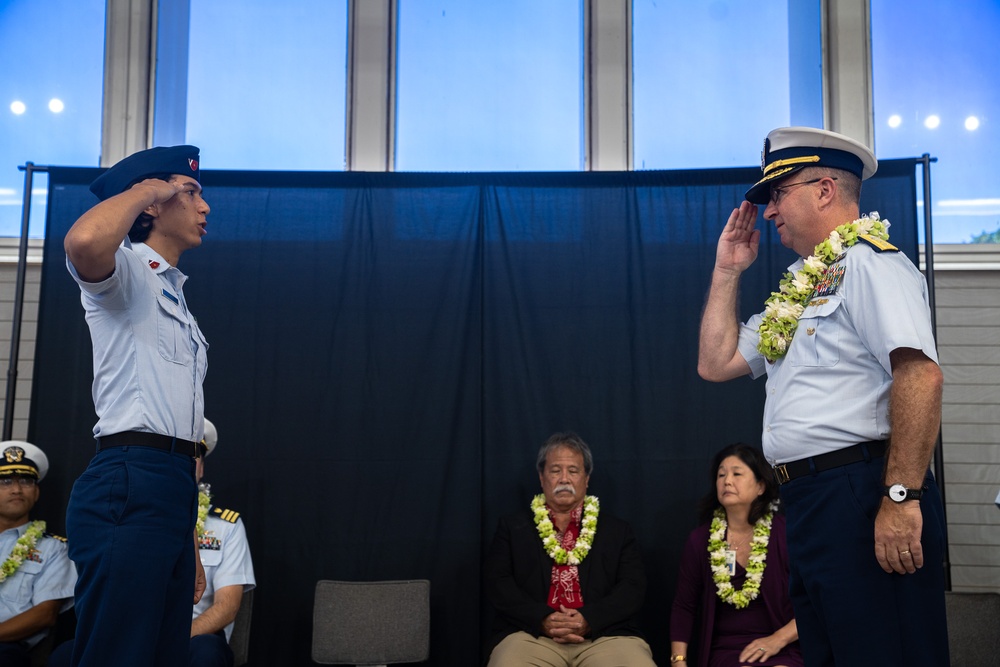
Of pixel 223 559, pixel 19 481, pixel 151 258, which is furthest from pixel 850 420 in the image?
pixel 19 481

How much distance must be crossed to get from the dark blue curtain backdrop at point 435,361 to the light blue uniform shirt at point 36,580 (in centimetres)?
31

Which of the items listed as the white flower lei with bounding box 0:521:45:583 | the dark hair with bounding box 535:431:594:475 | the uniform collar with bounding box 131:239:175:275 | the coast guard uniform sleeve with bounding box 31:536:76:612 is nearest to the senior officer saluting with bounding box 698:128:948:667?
the uniform collar with bounding box 131:239:175:275

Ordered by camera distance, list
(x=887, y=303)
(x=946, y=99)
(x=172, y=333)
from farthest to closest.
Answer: (x=946, y=99)
(x=172, y=333)
(x=887, y=303)

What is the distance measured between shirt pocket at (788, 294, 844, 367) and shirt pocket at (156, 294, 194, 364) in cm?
142

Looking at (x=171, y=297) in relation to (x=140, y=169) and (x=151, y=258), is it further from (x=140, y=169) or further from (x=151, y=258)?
(x=140, y=169)

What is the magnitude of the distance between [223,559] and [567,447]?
4.82 ft

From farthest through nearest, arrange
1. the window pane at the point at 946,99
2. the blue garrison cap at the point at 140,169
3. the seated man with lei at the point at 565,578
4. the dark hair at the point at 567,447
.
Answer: the window pane at the point at 946,99 → the dark hair at the point at 567,447 → the seated man with lei at the point at 565,578 → the blue garrison cap at the point at 140,169

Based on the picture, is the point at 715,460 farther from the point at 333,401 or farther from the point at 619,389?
the point at 333,401

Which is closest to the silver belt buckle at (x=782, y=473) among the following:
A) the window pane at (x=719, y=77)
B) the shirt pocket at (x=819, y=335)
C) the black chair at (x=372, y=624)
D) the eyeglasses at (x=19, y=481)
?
the shirt pocket at (x=819, y=335)

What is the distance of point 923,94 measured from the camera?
4797mm

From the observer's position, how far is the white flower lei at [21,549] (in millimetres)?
3666

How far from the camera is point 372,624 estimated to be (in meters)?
3.74

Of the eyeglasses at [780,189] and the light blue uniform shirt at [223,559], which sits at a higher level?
the eyeglasses at [780,189]

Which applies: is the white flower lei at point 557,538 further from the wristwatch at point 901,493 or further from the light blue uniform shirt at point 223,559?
the wristwatch at point 901,493
